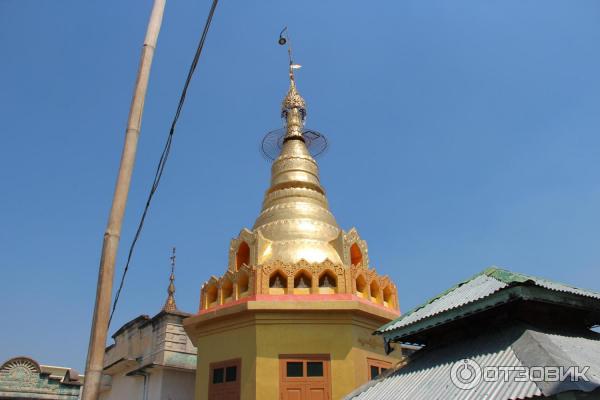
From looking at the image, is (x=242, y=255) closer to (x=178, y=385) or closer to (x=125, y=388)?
(x=178, y=385)

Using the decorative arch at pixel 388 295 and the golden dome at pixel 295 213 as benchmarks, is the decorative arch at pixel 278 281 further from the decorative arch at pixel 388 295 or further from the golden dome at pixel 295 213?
the decorative arch at pixel 388 295

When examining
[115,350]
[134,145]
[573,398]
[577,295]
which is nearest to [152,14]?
[134,145]

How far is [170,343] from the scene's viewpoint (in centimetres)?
2073

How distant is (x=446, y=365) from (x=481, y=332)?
109 cm

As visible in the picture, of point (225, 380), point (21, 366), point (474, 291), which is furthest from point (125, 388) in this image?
point (474, 291)

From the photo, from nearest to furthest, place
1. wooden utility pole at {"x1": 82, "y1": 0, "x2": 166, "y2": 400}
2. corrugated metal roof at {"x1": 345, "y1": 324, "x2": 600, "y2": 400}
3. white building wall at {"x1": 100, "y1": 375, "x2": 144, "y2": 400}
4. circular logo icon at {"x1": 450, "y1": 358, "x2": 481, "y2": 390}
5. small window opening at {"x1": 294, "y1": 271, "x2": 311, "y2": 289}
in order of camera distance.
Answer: wooden utility pole at {"x1": 82, "y1": 0, "x2": 166, "y2": 400} < corrugated metal roof at {"x1": 345, "y1": 324, "x2": 600, "y2": 400} < circular logo icon at {"x1": 450, "y1": 358, "x2": 481, "y2": 390} < small window opening at {"x1": 294, "y1": 271, "x2": 311, "y2": 289} < white building wall at {"x1": 100, "y1": 375, "x2": 144, "y2": 400}

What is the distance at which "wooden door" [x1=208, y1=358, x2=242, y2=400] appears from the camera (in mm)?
16312

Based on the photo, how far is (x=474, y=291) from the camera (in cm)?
1144

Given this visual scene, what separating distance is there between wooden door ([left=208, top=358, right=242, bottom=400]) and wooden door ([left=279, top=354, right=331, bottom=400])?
1.38 m

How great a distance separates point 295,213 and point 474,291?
32.4 ft

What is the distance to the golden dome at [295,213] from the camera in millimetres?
18938

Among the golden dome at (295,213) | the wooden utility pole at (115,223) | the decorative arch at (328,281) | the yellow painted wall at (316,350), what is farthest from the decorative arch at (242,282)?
the wooden utility pole at (115,223)

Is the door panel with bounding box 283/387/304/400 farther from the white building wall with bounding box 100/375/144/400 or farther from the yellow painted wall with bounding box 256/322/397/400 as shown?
the white building wall with bounding box 100/375/144/400

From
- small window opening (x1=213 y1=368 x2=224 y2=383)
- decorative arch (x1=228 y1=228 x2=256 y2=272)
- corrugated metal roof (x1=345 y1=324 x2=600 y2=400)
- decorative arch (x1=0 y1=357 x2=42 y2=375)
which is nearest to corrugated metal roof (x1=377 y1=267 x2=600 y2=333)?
corrugated metal roof (x1=345 y1=324 x2=600 y2=400)
